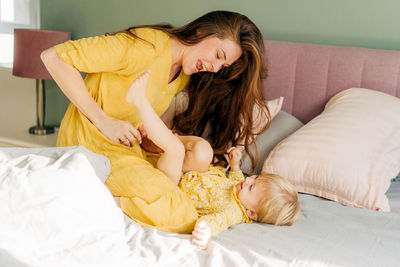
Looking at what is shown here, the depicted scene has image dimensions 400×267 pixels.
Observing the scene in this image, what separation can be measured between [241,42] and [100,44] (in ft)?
1.70

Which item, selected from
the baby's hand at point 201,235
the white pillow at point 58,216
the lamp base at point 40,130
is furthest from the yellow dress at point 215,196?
the lamp base at point 40,130

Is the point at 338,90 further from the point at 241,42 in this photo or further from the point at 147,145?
the point at 147,145

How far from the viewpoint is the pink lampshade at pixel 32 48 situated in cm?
256

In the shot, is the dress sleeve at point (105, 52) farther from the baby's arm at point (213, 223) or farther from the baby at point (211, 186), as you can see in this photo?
the baby's arm at point (213, 223)

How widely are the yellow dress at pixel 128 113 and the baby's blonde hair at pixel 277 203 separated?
239 millimetres

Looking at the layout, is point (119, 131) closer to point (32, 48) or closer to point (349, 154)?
point (349, 154)

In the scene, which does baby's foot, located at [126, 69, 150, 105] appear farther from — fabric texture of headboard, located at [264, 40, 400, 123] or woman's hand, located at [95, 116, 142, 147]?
fabric texture of headboard, located at [264, 40, 400, 123]

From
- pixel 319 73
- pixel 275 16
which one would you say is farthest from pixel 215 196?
pixel 275 16

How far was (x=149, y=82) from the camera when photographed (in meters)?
1.60

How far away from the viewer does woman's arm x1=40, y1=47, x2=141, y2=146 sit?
1.47 meters

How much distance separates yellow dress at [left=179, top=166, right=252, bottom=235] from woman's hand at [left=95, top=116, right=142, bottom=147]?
243 millimetres

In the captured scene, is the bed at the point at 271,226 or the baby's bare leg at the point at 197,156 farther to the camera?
the baby's bare leg at the point at 197,156

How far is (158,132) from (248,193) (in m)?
0.38

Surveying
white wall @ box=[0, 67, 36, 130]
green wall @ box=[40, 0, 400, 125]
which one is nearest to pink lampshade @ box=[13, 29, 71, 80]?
green wall @ box=[40, 0, 400, 125]
